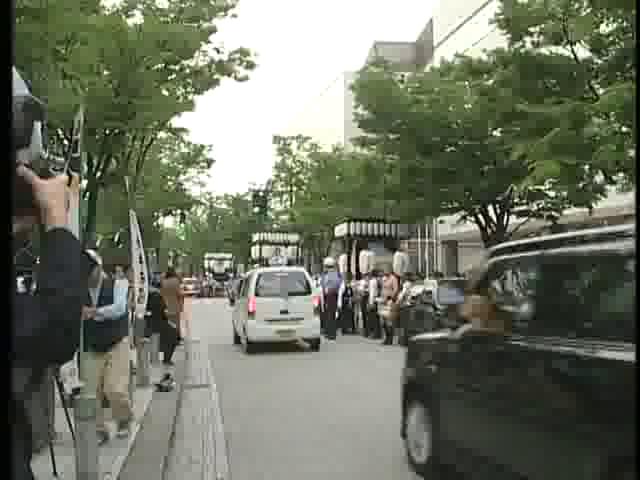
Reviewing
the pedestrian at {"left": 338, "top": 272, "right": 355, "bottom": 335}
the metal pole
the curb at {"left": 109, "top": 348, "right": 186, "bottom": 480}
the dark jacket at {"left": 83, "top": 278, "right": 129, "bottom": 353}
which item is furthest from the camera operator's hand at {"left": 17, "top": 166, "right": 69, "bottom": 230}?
the pedestrian at {"left": 338, "top": 272, "right": 355, "bottom": 335}

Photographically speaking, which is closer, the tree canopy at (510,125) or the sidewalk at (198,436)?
the sidewalk at (198,436)

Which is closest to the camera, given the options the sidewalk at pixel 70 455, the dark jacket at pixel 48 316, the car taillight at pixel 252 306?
the dark jacket at pixel 48 316

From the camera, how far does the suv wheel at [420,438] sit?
6000 mm

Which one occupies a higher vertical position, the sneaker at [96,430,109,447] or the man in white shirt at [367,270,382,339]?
the man in white shirt at [367,270,382,339]

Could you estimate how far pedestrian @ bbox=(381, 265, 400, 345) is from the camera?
18.2 m

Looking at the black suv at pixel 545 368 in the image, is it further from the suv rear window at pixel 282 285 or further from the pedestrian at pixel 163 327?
the suv rear window at pixel 282 285

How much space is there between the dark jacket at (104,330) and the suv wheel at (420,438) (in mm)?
2730

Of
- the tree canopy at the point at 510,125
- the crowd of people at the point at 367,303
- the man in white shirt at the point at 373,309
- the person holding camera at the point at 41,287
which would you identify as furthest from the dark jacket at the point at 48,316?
the man in white shirt at the point at 373,309

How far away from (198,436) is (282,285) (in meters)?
8.78

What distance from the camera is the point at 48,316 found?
2.37m

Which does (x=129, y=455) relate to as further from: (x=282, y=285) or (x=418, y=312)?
(x=418, y=312)

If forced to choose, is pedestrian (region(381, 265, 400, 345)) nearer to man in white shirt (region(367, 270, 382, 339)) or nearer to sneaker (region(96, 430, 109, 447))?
man in white shirt (region(367, 270, 382, 339))

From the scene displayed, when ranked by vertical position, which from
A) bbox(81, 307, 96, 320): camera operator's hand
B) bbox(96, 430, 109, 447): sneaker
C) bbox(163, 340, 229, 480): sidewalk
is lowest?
bbox(163, 340, 229, 480): sidewalk

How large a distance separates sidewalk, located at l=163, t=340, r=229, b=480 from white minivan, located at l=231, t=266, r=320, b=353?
10.8ft
